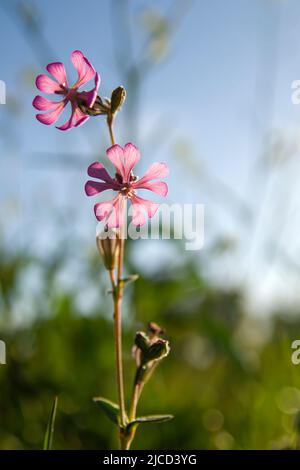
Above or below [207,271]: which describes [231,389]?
below

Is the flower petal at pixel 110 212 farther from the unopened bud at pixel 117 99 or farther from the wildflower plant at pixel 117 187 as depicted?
the unopened bud at pixel 117 99

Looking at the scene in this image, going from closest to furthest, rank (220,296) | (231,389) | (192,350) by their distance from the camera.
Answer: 1. (231,389)
2. (220,296)
3. (192,350)

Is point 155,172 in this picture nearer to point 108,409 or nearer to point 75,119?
point 75,119

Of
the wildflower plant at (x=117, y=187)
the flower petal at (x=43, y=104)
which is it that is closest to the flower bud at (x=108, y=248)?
the wildflower plant at (x=117, y=187)

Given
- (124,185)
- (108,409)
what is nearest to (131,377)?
(108,409)

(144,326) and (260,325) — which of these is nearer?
(144,326)

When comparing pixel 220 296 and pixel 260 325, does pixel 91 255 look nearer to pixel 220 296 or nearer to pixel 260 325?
pixel 220 296
